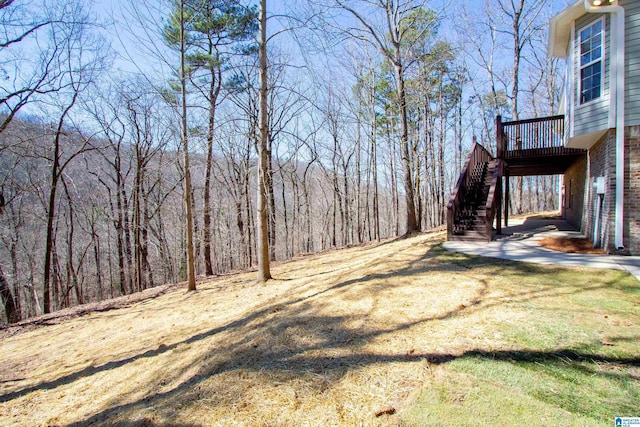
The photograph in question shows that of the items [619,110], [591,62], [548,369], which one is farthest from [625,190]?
[548,369]

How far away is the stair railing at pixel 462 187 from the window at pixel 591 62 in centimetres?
284

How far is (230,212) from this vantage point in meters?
18.9

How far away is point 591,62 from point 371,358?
7.79 meters

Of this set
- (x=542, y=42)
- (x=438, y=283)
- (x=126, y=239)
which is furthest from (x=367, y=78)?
(x=126, y=239)

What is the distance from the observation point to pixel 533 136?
344 inches

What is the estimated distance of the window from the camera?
6055 millimetres

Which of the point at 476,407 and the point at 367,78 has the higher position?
the point at 367,78

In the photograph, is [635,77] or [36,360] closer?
[36,360]

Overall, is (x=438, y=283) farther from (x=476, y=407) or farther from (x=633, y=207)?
(x=633, y=207)

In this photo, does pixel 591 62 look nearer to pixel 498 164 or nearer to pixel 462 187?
pixel 498 164

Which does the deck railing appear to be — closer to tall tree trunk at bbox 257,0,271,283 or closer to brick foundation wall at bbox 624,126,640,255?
brick foundation wall at bbox 624,126,640,255

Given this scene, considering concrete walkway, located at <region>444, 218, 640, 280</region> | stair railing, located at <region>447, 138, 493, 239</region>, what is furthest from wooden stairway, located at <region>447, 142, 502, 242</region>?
concrete walkway, located at <region>444, 218, 640, 280</region>

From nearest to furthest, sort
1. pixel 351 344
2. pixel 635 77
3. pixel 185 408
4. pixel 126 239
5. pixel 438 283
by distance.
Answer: pixel 185 408 → pixel 351 344 → pixel 438 283 → pixel 635 77 → pixel 126 239

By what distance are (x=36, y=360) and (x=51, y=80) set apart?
9.06 m
